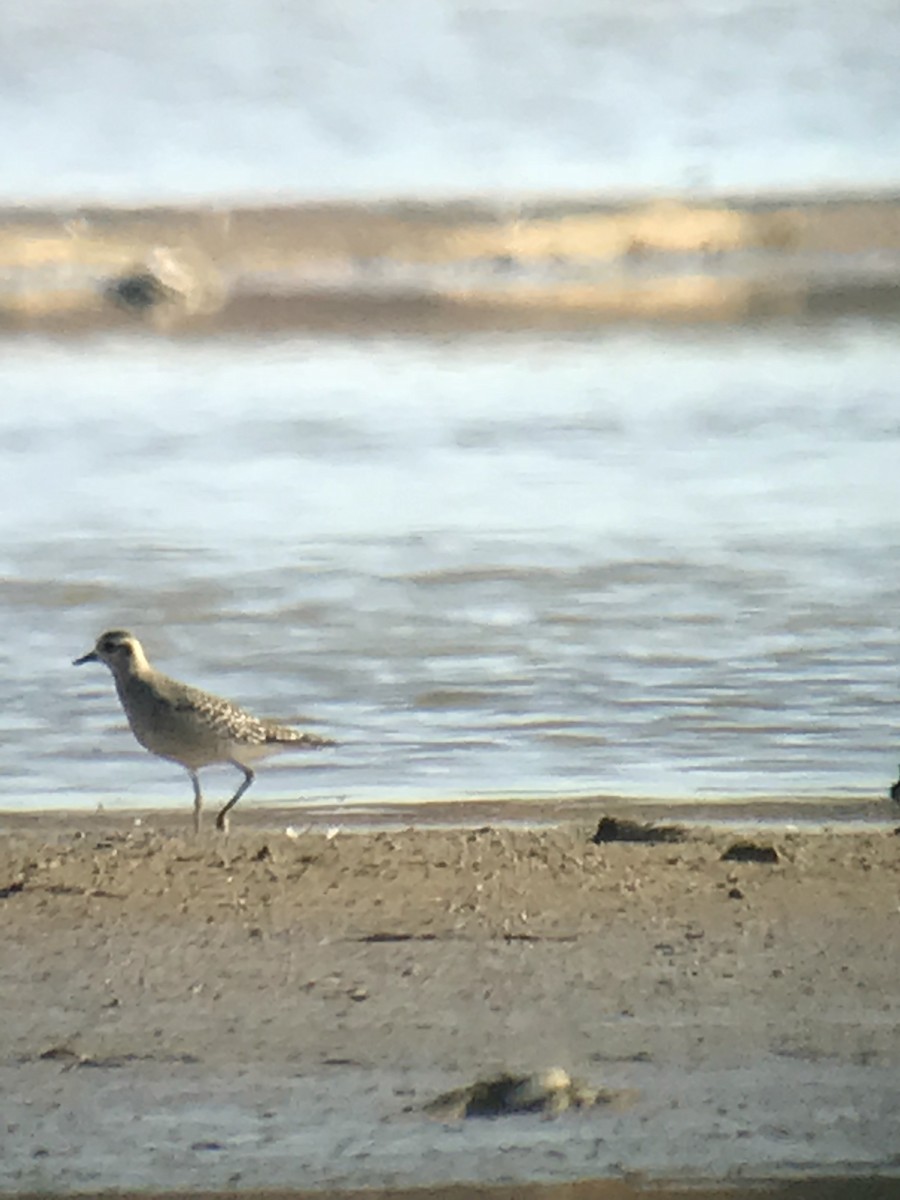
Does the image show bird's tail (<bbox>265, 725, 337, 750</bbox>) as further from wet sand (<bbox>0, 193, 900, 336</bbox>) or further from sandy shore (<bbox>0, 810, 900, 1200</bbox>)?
wet sand (<bbox>0, 193, 900, 336</bbox>)

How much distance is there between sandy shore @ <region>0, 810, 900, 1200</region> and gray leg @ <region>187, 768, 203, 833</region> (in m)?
0.36

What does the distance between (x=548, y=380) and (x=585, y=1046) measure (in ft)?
51.4

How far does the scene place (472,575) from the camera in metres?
13.0

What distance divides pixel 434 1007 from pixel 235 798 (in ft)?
9.32

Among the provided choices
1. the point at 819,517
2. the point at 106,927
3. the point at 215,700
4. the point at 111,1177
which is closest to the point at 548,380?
the point at 819,517

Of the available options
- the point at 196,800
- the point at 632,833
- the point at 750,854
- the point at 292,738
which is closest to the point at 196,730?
the point at 196,800

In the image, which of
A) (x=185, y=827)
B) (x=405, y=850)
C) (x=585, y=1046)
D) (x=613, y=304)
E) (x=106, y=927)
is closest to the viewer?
(x=585, y=1046)

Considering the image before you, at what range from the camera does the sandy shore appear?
5051mm

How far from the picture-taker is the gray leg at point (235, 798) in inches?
337

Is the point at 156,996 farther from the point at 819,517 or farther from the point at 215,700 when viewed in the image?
the point at 819,517

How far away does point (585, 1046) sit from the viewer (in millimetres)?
5727

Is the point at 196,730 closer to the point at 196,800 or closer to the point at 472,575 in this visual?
the point at 196,800

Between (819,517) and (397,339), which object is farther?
(397,339)

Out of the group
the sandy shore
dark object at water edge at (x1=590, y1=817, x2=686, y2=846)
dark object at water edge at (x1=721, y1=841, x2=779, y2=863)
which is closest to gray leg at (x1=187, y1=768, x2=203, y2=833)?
the sandy shore
